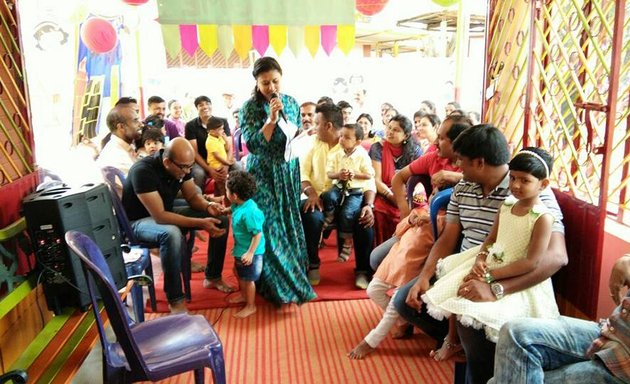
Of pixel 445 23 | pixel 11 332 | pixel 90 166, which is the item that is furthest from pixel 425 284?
pixel 445 23

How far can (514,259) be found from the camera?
173cm

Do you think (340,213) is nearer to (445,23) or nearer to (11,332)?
(11,332)

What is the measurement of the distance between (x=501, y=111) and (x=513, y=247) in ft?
3.95

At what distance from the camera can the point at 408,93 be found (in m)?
6.15

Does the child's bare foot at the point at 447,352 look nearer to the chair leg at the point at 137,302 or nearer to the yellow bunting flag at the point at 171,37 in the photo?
the chair leg at the point at 137,302

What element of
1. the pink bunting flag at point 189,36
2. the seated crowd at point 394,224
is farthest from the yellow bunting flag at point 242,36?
the seated crowd at point 394,224

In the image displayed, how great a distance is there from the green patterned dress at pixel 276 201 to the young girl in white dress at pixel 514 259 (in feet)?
4.01

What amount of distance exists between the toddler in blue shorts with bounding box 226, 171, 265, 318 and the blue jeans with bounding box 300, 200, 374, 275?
0.53m

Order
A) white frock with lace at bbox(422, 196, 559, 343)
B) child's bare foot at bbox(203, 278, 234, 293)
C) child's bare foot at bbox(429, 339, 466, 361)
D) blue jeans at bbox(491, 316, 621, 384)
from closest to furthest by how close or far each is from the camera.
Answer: blue jeans at bbox(491, 316, 621, 384), white frock with lace at bbox(422, 196, 559, 343), child's bare foot at bbox(429, 339, 466, 361), child's bare foot at bbox(203, 278, 234, 293)

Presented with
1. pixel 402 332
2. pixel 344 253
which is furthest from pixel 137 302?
pixel 344 253

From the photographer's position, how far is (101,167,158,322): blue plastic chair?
2490 mm

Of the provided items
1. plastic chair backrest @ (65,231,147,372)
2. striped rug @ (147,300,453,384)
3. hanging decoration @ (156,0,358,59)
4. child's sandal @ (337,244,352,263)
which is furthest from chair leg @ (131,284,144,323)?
hanging decoration @ (156,0,358,59)

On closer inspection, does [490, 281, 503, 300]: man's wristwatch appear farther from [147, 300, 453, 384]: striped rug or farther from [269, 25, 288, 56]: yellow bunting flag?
[269, 25, 288, 56]: yellow bunting flag

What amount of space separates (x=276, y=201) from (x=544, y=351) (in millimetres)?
1755
